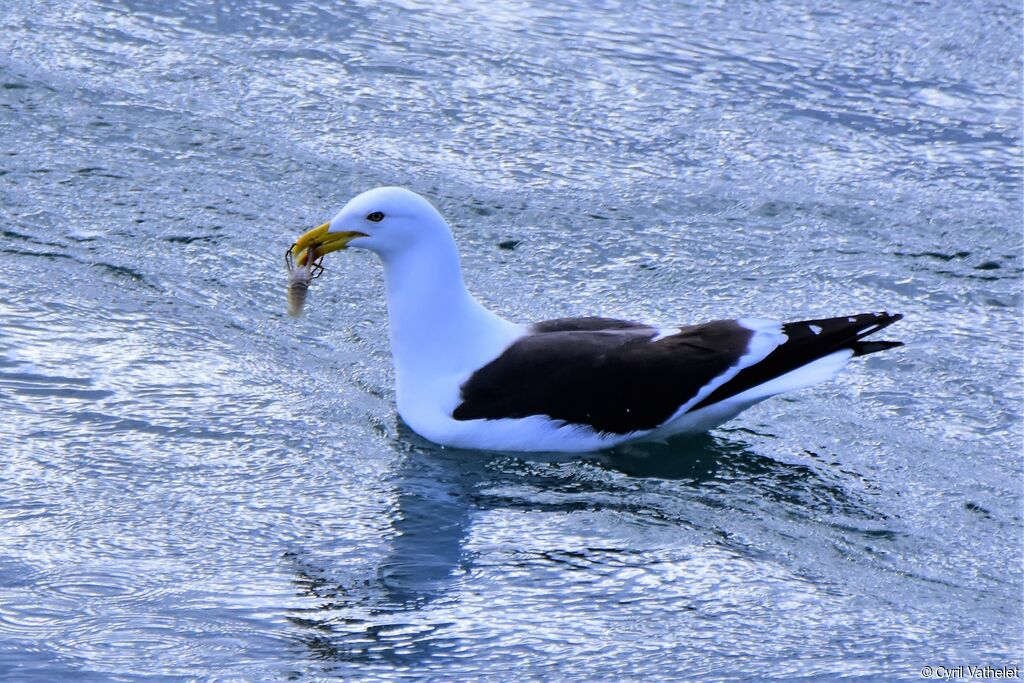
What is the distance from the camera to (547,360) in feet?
18.8

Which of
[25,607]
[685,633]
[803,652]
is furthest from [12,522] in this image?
[803,652]

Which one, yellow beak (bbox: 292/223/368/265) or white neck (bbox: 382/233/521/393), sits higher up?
yellow beak (bbox: 292/223/368/265)

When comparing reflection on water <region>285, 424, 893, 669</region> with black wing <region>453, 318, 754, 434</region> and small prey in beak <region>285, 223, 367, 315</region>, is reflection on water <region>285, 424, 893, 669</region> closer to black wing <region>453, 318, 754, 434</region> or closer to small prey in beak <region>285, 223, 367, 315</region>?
black wing <region>453, 318, 754, 434</region>

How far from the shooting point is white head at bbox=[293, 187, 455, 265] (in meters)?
5.77

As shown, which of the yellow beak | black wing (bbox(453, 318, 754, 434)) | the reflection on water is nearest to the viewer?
the reflection on water

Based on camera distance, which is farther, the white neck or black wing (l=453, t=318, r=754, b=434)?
the white neck

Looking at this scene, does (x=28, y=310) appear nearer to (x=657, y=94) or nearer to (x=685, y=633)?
(x=685, y=633)

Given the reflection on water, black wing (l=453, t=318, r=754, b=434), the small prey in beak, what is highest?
the small prey in beak

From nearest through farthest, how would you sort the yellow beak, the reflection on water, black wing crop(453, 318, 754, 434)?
the reflection on water
black wing crop(453, 318, 754, 434)
the yellow beak

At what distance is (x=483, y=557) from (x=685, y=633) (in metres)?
0.74

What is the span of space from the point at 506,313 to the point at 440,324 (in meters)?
0.96

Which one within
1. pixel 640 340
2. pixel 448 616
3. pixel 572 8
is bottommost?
pixel 448 616

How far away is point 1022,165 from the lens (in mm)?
8234

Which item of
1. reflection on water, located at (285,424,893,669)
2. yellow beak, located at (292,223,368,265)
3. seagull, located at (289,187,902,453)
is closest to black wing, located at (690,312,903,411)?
seagull, located at (289,187,902,453)
